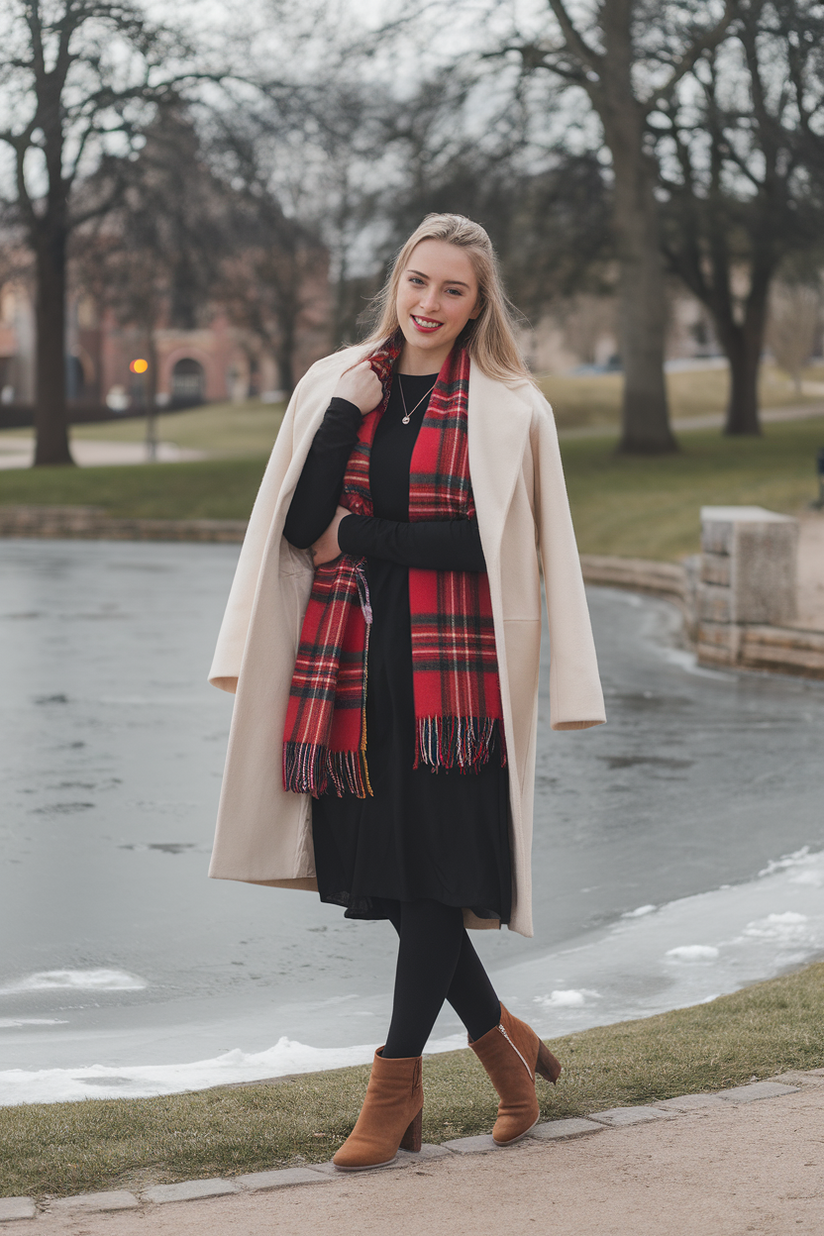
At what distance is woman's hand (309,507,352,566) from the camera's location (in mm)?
3412

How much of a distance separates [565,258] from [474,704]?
30287mm

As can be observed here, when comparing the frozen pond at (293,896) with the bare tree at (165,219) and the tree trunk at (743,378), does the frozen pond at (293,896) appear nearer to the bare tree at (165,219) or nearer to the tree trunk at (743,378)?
the bare tree at (165,219)

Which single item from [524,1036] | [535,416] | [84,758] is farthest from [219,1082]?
[84,758]

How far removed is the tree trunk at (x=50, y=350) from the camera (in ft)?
105

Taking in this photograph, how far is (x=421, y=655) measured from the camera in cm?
327

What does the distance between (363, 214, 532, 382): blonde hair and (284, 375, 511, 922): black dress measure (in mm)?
239

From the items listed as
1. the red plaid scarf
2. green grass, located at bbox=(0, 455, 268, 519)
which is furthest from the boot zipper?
green grass, located at bbox=(0, 455, 268, 519)

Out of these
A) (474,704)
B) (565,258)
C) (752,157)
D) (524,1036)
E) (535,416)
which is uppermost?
(752,157)

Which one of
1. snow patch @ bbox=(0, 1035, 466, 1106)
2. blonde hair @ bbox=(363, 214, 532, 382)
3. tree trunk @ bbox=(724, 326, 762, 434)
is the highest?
tree trunk @ bbox=(724, 326, 762, 434)

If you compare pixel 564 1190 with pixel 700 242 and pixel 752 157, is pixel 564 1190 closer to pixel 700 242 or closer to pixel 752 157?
pixel 752 157

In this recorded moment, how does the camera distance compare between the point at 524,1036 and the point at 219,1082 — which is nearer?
the point at 524,1036

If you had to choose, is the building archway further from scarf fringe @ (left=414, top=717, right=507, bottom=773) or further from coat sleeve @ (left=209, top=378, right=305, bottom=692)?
scarf fringe @ (left=414, top=717, right=507, bottom=773)

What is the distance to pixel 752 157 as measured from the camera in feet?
105

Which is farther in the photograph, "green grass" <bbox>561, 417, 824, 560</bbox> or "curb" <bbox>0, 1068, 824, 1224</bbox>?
"green grass" <bbox>561, 417, 824, 560</bbox>
